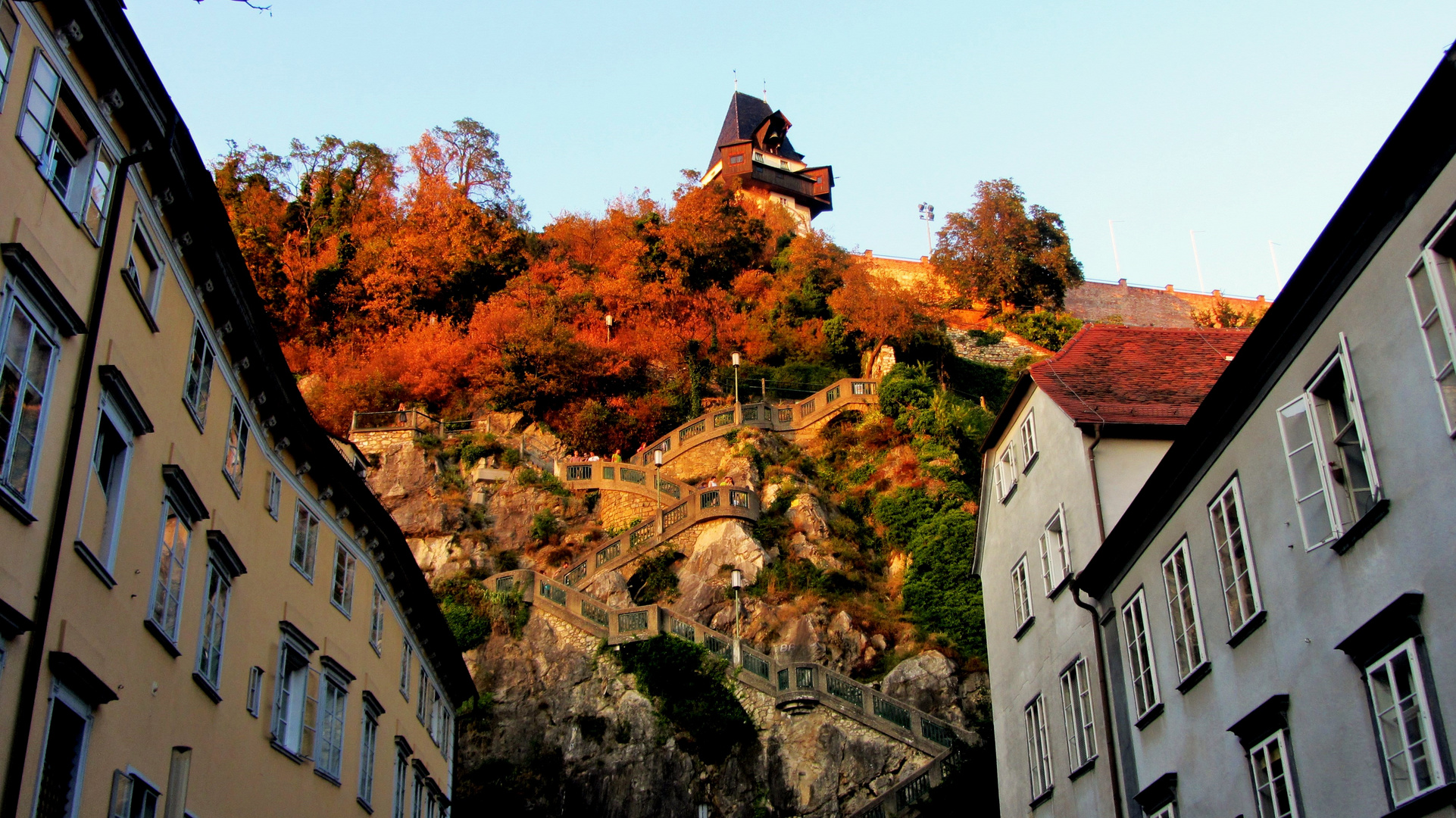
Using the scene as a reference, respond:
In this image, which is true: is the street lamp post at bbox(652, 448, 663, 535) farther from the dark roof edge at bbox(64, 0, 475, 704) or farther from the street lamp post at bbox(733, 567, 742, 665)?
the dark roof edge at bbox(64, 0, 475, 704)

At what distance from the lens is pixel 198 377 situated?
14789 millimetres

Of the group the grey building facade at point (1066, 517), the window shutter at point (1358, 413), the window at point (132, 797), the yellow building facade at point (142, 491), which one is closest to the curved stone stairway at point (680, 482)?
the grey building facade at point (1066, 517)

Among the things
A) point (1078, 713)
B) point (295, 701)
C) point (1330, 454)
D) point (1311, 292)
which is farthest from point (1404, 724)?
point (295, 701)

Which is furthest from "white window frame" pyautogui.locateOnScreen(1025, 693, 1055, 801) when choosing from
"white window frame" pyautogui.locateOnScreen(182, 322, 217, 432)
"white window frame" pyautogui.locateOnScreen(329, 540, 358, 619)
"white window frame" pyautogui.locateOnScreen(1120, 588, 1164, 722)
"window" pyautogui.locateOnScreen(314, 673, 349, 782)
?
"white window frame" pyautogui.locateOnScreen(182, 322, 217, 432)

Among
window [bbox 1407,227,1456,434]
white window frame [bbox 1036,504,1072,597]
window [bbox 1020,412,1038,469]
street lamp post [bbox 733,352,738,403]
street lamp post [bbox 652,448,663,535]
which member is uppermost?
street lamp post [bbox 733,352,738,403]

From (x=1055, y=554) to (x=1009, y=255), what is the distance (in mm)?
48078

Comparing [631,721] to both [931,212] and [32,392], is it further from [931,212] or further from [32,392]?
[931,212]

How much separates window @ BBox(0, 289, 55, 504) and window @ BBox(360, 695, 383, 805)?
1073 centimetres

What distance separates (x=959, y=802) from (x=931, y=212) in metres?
58.4

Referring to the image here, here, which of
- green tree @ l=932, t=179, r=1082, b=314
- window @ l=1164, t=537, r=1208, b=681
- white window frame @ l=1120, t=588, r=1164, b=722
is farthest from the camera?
green tree @ l=932, t=179, r=1082, b=314

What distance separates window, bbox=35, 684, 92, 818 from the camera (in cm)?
1034

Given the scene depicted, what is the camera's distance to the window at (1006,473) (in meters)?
22.7

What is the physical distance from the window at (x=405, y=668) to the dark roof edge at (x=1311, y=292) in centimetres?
1261

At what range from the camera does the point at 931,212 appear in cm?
8212
